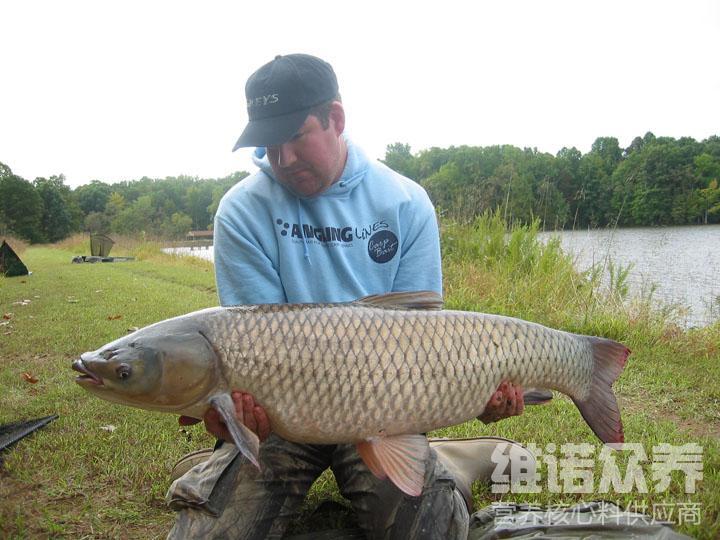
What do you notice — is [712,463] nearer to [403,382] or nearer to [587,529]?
[587,529]

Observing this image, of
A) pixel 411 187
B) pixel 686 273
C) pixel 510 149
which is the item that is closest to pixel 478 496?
pixel 411 187

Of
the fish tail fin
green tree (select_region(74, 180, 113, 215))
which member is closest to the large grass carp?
the fish tail fin

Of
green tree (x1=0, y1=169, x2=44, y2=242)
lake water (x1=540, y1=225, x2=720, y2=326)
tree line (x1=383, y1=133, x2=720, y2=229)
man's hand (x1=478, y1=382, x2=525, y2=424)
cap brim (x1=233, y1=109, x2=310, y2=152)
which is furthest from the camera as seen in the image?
green tree (x1=0, y1=169, x2=44, y2=242)

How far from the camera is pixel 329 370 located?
1613mm

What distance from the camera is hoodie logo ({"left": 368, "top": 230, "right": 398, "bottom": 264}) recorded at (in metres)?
2.24

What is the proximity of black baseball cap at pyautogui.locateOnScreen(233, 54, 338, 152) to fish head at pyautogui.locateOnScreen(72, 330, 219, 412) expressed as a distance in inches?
30.3

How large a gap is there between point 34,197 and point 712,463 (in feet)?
183

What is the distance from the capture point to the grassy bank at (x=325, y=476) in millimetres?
2125

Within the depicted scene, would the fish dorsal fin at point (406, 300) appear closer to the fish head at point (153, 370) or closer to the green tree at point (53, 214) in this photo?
the fish head at point (153, 370)

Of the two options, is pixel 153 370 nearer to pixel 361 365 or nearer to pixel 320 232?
pixel 361 365

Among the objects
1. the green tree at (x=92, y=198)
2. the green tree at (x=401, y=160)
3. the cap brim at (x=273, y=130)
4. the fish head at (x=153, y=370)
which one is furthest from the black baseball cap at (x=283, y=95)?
the green tree at (x=92, y=198)

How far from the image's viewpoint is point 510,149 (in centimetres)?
2020

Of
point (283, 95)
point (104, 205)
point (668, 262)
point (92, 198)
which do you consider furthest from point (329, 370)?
point (92, 198)

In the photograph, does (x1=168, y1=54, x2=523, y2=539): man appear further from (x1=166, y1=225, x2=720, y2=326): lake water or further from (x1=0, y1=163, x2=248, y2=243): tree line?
(x1=0, y1=163, x2=248, y2=243): tree line
